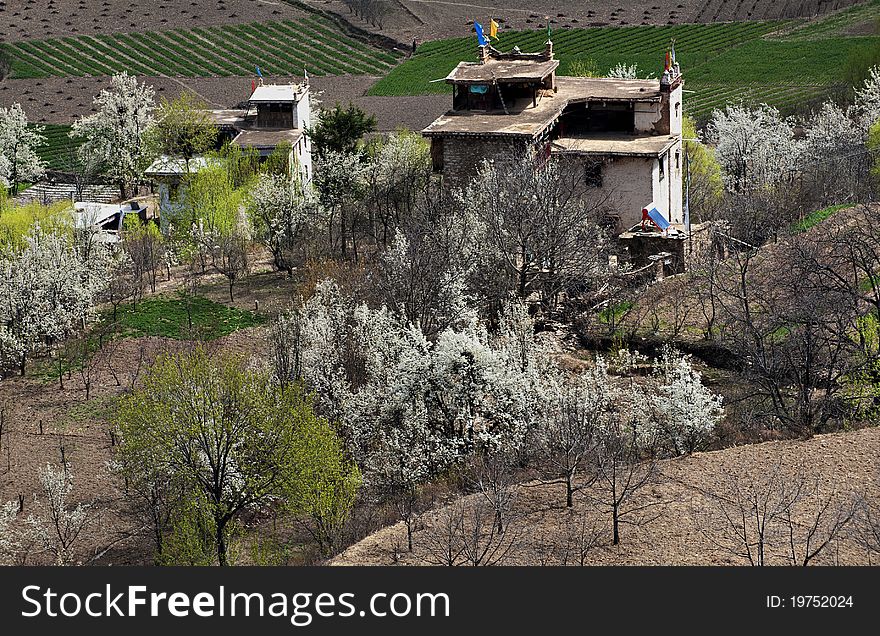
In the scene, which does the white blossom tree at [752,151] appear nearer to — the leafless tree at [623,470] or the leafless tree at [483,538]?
the leafless tree at [623,470]

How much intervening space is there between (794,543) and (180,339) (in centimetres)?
2706

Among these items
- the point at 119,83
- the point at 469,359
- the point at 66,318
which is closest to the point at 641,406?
the point at 469,359

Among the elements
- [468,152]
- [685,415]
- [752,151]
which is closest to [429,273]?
[685,415]

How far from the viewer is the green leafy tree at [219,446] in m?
30.0

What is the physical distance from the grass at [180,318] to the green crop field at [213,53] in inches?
2661

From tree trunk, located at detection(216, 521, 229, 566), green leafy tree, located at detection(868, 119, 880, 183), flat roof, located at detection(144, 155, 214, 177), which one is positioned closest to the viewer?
tree trunk, located at detection(216, 521, 229, 566)

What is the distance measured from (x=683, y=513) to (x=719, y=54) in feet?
291

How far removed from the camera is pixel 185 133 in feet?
231

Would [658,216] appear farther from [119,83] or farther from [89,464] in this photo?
[119,83]

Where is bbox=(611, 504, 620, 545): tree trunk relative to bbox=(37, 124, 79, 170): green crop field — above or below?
below

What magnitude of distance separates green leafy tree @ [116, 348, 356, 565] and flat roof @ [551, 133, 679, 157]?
2361cm

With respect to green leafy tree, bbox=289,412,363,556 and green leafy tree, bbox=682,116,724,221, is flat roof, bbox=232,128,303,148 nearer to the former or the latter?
green leafy tree, bbox=682,116,724,221

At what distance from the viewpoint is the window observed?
5200cm

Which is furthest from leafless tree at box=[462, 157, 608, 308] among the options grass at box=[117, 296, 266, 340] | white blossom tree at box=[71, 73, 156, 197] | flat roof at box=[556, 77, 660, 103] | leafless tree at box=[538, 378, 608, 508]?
white blossom tree at box=[71, 73, 156, 197]
